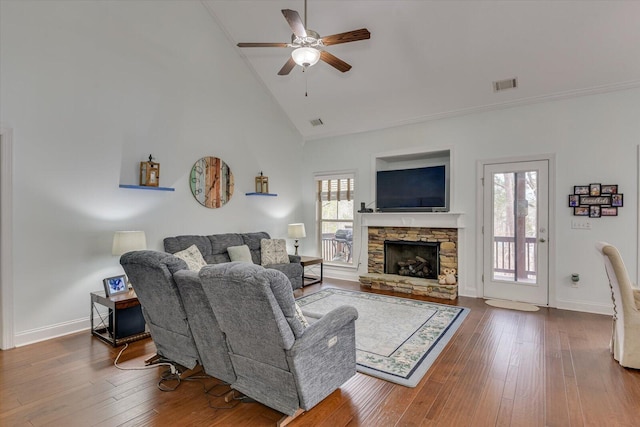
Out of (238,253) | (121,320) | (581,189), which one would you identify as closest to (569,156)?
(581,189)

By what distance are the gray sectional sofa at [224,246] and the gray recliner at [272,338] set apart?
2.89 m

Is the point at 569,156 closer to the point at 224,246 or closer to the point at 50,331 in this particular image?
the point at 224,246

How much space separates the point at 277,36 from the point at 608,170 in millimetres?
5112

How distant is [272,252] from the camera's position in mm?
5590

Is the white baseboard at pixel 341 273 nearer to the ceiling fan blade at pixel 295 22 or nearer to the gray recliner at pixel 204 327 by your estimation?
the gray recliner at pixel 204 327

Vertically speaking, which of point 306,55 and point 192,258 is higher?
point 306,55

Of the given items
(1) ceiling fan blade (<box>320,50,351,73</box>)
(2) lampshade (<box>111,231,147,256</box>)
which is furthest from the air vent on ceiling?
(2) lampshade (<box>111,231,147,256</box>)

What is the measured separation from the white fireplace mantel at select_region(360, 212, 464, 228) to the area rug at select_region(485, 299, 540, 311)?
125 centimetres

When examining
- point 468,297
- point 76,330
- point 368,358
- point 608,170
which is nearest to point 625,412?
point 368,358

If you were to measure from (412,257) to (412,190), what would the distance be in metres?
1.28

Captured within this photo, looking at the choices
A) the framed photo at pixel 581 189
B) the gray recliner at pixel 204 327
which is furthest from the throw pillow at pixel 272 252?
the framed photo at pixel 581 189

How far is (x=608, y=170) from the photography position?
14.1 feet

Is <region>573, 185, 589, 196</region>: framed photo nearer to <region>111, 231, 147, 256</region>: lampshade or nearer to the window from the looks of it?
the window

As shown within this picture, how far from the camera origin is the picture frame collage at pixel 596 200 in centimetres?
423
